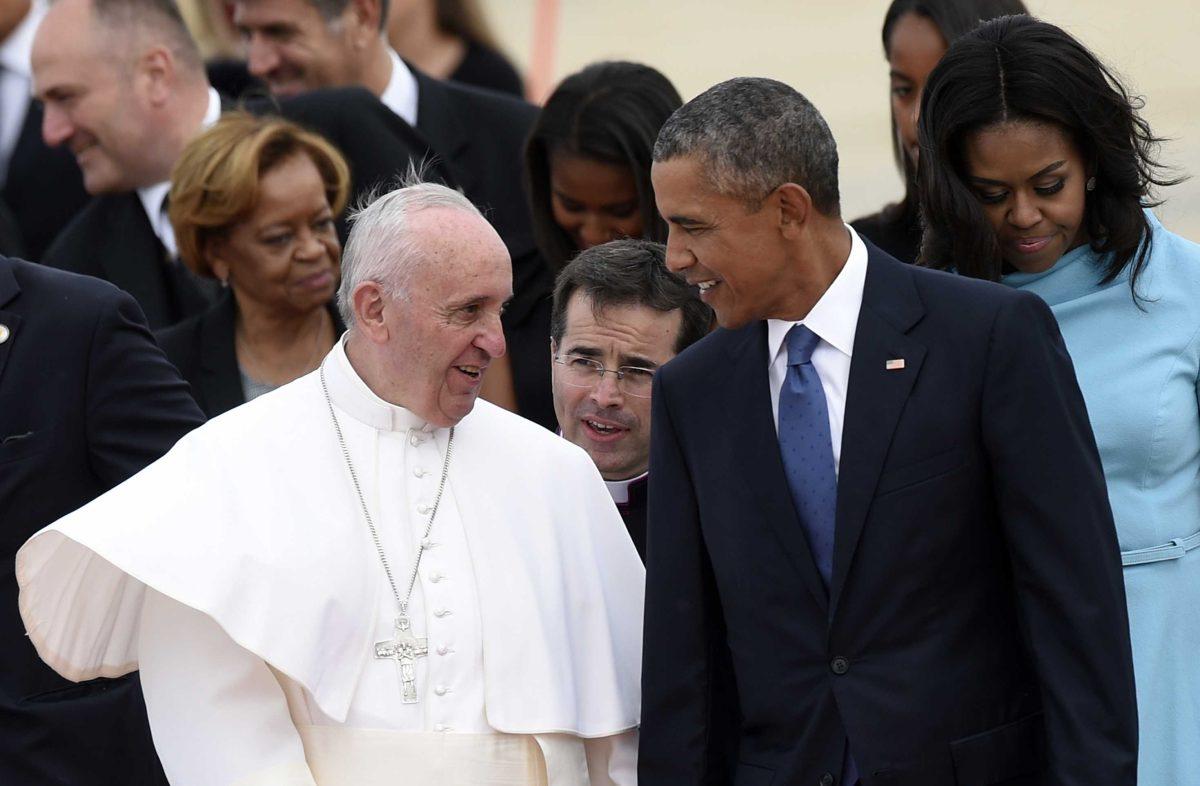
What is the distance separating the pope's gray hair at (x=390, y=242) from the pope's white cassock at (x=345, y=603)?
191 millimetres

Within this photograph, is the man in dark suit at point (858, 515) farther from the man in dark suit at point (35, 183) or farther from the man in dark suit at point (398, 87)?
the man in dark suit at point (35, 183)

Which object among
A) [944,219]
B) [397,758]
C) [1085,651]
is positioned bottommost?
[397,758]

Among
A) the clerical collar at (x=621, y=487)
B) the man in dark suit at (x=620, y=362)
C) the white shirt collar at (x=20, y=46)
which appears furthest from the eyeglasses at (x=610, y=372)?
the white shirt collar at (x=20, y=46)

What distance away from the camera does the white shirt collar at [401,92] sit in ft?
21.0

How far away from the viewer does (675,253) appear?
3645mm

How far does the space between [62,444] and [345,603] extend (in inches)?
35.8

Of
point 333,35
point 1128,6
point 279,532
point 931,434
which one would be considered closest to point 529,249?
point 333,35

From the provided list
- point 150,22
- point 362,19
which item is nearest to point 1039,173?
point 362,19

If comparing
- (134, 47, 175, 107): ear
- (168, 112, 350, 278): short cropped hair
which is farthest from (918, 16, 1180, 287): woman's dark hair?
(134, 47, 175, 107): ear

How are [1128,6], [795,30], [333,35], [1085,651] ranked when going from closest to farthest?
[1085,651], [333,35], [1128,6], [795,30]

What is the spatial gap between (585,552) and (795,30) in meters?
9.89

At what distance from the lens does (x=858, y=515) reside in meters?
3.50

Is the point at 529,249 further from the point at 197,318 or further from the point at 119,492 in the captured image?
the point at 119,492

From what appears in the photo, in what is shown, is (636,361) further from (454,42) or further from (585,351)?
(454,42)
